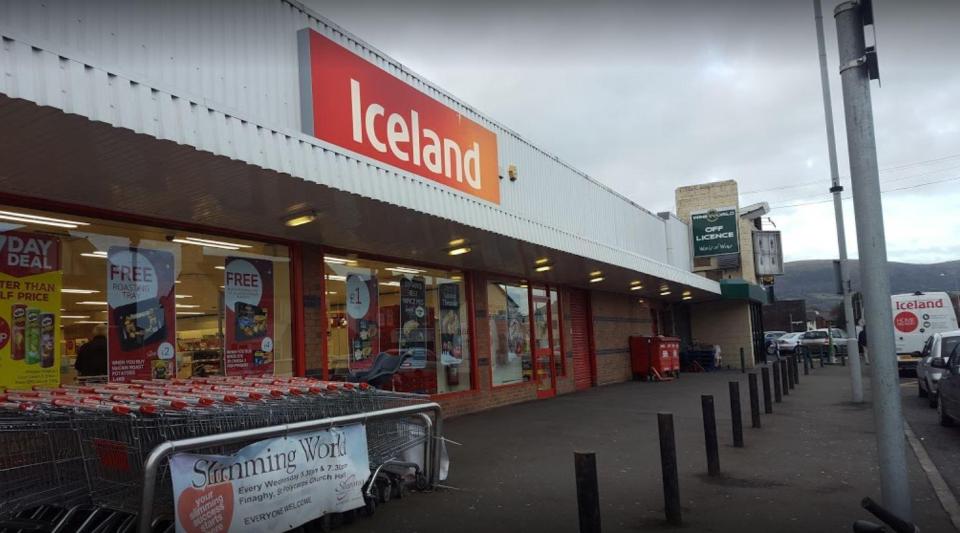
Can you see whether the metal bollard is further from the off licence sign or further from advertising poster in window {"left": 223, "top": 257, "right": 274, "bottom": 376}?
the off licence sign

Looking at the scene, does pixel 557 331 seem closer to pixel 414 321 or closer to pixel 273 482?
A: pixel 414 321

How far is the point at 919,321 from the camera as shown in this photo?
20219 mm

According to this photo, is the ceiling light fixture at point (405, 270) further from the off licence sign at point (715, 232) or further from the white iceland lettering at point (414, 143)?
the off licence sign at point (715, 232)

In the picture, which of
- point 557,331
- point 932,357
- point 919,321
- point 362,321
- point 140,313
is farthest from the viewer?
point 919,321

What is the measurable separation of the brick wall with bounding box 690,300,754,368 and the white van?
5.91 metres

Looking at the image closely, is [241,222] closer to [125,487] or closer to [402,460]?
[402,460]

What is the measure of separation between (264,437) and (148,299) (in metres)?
3.60

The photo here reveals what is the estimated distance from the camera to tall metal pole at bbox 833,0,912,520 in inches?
167

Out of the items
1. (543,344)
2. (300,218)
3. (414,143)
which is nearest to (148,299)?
(300,218)

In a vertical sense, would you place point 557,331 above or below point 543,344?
above

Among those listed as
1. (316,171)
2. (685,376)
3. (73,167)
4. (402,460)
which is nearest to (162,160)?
(73,167)

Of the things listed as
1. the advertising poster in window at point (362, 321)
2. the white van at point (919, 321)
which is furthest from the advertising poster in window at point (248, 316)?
the white van at point (919, 321)

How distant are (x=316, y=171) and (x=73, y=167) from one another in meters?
1.95

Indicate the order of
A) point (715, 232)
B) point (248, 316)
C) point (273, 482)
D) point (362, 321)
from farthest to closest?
point (715, 232), point (362, 321), point (248, 316), point (273, 482)
